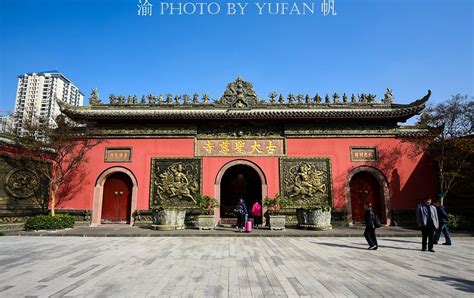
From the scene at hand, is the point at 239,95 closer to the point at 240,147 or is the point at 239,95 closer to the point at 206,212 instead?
the point at 240,147

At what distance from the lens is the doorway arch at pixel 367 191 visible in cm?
1245

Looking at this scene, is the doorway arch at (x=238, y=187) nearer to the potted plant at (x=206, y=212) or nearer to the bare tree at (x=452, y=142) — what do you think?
the potted plant at (x=206, y=212)

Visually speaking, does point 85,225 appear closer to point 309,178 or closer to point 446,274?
point 309,178

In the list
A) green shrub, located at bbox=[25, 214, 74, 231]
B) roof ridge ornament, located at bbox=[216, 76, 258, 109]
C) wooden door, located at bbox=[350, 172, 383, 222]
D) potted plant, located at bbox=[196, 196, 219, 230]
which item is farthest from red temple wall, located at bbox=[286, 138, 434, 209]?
green shrub, located at bbox=[25, 214, 74, 231]

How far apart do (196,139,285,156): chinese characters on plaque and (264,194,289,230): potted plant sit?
2438 mm

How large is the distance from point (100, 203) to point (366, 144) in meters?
13.5

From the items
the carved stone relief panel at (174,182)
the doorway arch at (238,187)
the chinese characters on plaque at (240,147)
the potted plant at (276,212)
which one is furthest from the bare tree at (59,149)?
the potted plant at (276,212)

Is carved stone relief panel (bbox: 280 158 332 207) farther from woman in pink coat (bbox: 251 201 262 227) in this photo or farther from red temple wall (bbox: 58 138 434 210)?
woman in pink coat (bbox: 251 201 262 227)

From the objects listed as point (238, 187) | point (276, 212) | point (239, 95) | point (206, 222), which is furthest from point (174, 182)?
point (239, 95)

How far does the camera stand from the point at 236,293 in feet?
12.0

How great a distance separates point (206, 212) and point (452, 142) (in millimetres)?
10977

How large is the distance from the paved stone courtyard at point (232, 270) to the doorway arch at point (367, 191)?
472 centimetres

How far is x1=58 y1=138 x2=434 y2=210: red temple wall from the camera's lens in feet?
41.1

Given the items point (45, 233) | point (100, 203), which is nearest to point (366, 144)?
point (100, 203)
